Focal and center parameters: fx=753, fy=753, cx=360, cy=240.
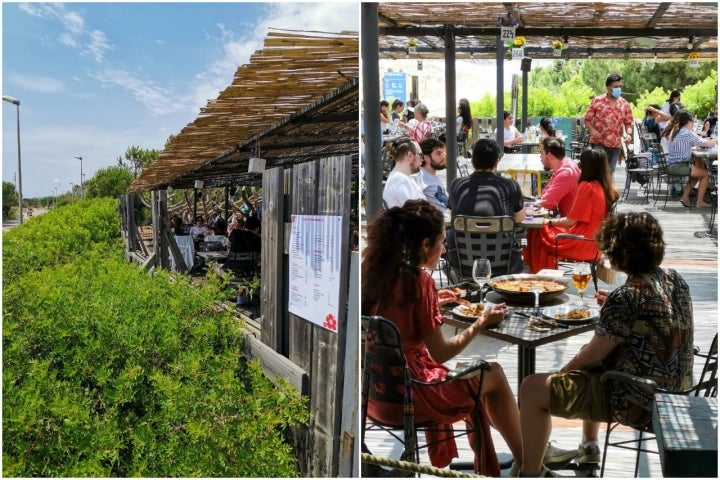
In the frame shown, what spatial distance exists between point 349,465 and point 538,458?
0.73m

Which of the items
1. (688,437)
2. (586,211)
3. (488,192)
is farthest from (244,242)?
(688,437)

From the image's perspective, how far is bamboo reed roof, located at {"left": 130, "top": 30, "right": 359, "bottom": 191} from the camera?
11.0ft

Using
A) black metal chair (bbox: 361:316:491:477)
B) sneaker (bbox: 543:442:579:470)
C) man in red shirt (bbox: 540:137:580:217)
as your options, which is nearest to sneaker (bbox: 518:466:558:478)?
sneaker (bbox: 543:442:579:470)

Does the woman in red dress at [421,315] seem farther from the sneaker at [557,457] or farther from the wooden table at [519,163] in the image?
the wooden table at [519,163]

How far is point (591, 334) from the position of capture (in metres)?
4.77

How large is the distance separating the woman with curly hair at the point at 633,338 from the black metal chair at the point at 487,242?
2009 millimetres

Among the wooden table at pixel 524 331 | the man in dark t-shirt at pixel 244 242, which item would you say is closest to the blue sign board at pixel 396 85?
the man in dark t-shirt at pixel 244 242

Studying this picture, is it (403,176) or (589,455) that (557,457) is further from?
(403,176)

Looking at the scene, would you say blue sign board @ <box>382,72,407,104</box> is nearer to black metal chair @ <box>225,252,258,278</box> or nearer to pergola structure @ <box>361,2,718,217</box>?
pergola structure @ <box>361,2,718,217</box>

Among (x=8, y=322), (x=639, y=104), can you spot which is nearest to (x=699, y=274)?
(x=8, y=322)

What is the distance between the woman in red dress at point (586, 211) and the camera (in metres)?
5.04

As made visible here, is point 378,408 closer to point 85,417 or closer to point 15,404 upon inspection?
point 85,417

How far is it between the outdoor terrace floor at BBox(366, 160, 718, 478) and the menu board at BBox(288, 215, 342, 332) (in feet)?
1.90

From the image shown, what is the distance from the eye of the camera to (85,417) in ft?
8.59
